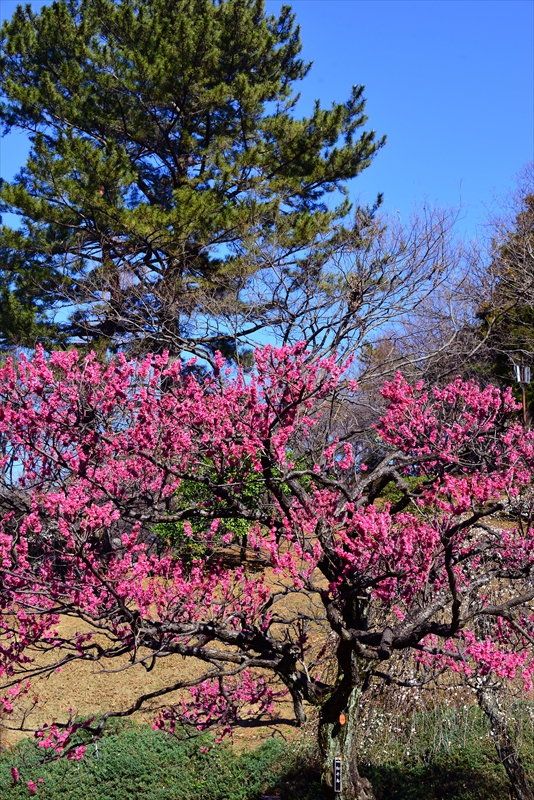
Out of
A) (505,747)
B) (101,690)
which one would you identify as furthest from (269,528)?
(101,690)

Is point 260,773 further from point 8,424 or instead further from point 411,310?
point 411,310

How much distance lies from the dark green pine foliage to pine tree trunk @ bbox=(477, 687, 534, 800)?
29.5 feet

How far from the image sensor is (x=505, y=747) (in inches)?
270

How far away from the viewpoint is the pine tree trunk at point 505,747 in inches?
261

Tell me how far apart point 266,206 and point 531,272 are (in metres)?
5.75

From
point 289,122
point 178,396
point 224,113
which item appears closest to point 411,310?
point 289,122

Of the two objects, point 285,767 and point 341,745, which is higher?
point 341,745

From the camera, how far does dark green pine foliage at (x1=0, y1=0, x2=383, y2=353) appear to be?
49.1 feet

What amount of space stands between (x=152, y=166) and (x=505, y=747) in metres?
14.6

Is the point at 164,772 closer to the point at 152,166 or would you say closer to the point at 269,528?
the point at 269,528

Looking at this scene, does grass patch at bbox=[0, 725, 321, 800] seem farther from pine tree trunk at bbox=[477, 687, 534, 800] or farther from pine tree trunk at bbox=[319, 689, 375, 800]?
pine tree trunk at bbox=[477, 687, 534, 800]

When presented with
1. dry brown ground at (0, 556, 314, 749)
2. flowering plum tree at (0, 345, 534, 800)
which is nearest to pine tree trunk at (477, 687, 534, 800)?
flowering plum tree at (0, 345, 534, 800)

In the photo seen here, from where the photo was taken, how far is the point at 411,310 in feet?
45.2

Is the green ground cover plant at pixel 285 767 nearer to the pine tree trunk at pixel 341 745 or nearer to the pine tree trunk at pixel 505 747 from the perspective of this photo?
the pine tree trunk at pixel 505 747
